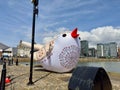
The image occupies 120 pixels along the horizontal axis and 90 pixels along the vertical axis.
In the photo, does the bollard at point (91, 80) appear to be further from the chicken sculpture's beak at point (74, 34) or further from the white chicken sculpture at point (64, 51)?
the chicken sculpture's beak at point (74, 34)

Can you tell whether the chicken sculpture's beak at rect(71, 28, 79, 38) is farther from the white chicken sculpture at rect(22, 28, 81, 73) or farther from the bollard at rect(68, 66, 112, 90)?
the bollard at rect(68, 66, 112, 90)

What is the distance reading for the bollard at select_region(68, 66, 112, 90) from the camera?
457cm

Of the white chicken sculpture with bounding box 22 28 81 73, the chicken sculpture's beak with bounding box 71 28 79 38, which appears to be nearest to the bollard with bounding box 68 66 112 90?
the white chicken sculpture with bounding box 22 28 81 73

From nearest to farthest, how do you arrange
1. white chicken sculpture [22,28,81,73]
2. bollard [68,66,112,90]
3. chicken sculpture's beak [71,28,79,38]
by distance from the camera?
bollard [68,66,112,90]
white chicken sculpture [22,28,81,73]
chicken sculpture's beak [71,28,79,38]

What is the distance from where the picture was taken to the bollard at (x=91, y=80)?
457cm

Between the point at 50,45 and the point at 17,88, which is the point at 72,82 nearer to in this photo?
the point at 17,88

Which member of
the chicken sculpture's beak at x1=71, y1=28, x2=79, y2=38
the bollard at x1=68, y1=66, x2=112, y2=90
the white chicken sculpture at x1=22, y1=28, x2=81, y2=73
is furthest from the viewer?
the chicken sculpture's beak at x1=71, y1=28, x2=79, y2=38

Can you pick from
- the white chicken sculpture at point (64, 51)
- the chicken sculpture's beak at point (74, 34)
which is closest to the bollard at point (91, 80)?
the white chicken sculpture at point (64, 51)

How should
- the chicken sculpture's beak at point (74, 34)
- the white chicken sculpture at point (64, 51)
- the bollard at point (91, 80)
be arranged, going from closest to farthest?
the bollard at point (91, 80) < the white chicken sculpture at point (64, 51) < the chicken sculpture's beak at point (74, 34)

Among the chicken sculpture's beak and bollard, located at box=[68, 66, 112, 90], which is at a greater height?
the chicken sculpture's beak

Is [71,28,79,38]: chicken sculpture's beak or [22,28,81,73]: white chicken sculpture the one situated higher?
[71,28,79,38]: chicken sculpture's beak

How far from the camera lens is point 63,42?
1483 centimetres

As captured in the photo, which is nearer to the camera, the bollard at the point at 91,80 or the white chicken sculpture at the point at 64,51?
the bollard at the point at 91,80

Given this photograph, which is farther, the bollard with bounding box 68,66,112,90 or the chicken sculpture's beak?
the chicken sculpture's beak
